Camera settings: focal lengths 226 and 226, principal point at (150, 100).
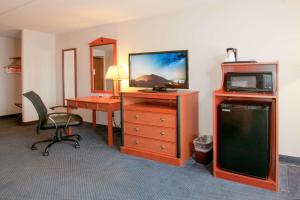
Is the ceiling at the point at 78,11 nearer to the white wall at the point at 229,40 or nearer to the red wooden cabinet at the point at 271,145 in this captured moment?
the white wall at the point at 229,40

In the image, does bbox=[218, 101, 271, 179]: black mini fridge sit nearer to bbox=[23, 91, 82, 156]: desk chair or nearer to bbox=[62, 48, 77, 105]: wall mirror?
bbox=[23, 91, 82, 156]: desk chair

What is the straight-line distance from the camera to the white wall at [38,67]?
500 cm

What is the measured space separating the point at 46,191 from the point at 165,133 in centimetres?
147

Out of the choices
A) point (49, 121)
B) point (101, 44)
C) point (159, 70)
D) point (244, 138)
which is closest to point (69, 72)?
point (101, 44)

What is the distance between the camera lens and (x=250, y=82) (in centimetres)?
243

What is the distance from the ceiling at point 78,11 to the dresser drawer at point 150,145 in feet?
6.25

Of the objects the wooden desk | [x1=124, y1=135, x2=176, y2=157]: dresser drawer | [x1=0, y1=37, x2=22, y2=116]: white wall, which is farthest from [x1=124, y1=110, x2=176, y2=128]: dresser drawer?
[x1=0, y1=37, x2=22, y2=116]: white wall

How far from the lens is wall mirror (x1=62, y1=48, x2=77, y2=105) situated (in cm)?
505

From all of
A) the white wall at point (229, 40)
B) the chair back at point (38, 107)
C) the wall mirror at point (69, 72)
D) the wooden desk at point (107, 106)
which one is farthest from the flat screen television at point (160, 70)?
the wall mirror at point (69, 72)

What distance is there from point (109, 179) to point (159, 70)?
171 cm

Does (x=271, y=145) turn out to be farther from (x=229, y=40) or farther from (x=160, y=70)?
(x=160, y=70)

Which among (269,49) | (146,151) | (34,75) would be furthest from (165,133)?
(34,75)

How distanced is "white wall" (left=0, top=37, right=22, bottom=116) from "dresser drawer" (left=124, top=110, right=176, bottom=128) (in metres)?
4.48

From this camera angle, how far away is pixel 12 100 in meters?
6.15
